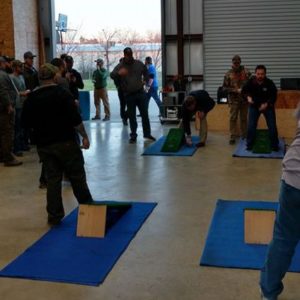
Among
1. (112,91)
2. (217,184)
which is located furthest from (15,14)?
(112,91)

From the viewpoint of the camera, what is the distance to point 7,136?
6.82 m

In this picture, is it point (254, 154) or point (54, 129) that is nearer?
point (54, 129)

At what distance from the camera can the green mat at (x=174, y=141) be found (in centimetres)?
778

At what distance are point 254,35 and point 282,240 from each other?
30.2 ft

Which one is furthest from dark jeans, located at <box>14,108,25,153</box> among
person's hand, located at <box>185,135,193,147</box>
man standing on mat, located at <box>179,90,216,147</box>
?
person's hand, located at <box>185,135,193,147</box>

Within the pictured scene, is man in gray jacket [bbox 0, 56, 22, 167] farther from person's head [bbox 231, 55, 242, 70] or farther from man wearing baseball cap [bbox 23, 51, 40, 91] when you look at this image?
person's head [bbox 231, 55, 242, 70]

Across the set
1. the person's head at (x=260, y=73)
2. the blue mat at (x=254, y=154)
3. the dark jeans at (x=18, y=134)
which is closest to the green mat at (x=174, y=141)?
the blue mat at (x=254, y=154)

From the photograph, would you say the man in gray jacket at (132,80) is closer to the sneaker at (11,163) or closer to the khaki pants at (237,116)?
the khaki pants at (237,116)

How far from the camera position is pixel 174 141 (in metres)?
7.94

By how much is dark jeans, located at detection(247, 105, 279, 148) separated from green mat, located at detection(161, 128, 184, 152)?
1040mm

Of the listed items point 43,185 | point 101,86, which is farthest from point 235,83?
point 101,86

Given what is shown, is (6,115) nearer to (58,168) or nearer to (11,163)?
(11,163)

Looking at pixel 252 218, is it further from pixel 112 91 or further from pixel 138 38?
pixel 112 91

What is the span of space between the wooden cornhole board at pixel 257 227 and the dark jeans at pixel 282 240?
3.10 ft
